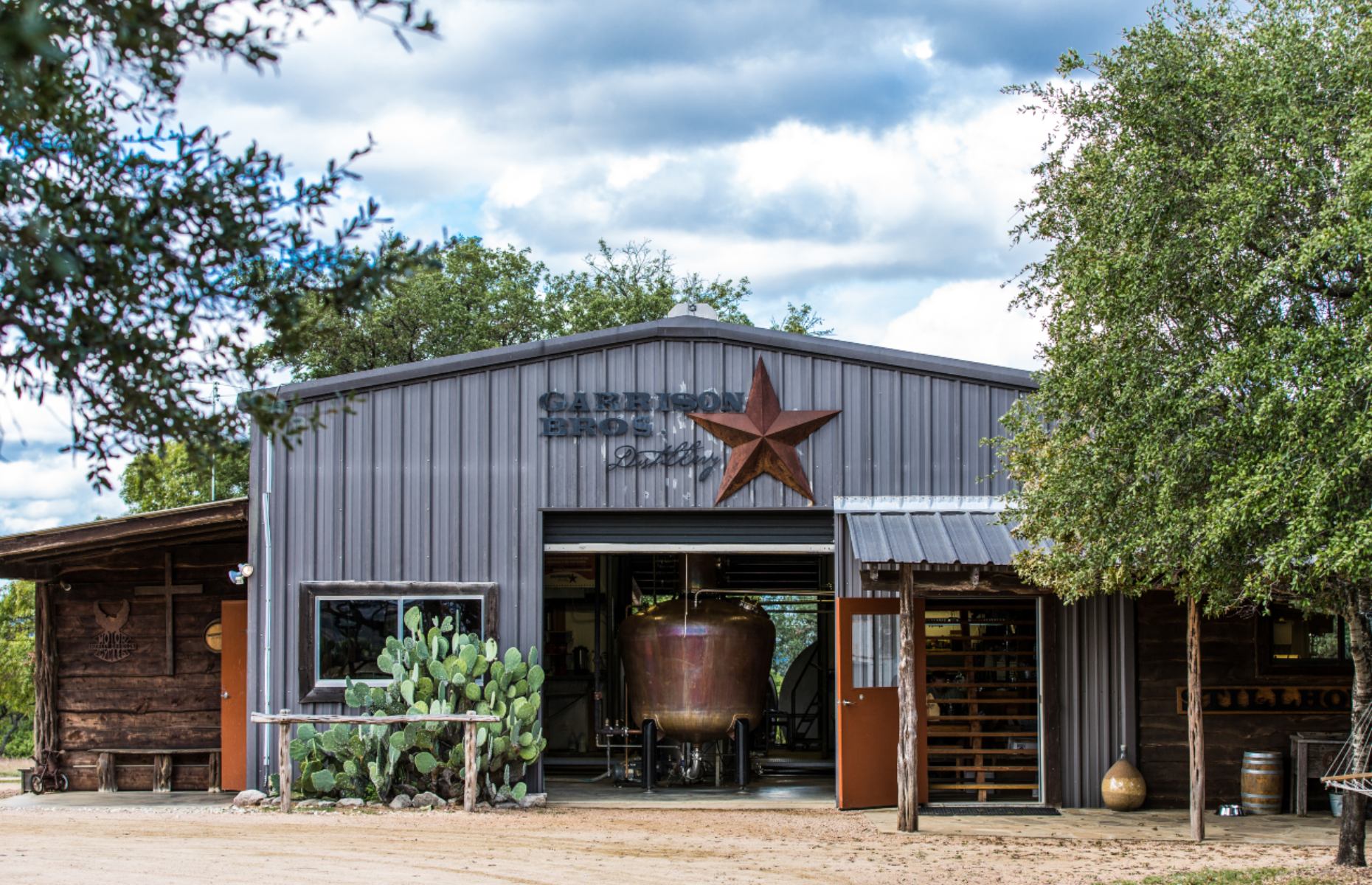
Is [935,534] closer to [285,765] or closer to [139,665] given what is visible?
[285,765]

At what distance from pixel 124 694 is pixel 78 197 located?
11.7 metres

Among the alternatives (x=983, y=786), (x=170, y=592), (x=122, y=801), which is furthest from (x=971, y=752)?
(x=170, y=592)

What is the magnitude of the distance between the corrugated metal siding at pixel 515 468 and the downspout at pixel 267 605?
4cm

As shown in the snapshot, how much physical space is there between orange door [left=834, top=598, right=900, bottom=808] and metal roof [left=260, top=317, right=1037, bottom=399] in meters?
2.30

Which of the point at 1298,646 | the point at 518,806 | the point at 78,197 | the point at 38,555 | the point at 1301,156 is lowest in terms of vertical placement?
the point at 518,806

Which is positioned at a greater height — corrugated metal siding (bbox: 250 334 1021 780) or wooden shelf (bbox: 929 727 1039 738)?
corrugated metal siding (bbox: 250 334 1021 780)

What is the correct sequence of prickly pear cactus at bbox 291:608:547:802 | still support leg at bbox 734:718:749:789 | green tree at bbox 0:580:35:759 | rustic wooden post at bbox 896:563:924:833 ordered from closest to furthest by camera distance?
rustic wooden post at bbox 896:563:924:833 → prickly pear cactus at bbox 291:608:547:802 → still support leg at bbox 734:718:749:789 → green tree at bbox 0:580:35:759

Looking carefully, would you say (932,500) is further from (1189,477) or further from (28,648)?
(28,648)

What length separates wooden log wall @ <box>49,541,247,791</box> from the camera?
50.2ft

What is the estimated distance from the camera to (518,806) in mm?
13086

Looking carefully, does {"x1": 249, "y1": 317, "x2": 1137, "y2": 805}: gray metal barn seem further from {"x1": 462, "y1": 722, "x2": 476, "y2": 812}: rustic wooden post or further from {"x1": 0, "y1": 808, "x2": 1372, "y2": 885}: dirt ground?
{"x1": 0, "y1": 808, "x2": 1372, "y2": 885}: dirt ground

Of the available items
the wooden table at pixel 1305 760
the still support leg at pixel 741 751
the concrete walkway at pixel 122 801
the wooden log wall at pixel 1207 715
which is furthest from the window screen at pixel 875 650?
the concrete walkway at pixel 122 801

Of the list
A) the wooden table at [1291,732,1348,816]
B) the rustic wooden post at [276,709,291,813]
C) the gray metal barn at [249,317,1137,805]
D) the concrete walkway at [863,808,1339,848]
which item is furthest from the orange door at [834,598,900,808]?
the rustic wooden post at [276,709,291,813]

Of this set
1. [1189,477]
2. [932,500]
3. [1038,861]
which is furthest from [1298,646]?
[1189,477]
